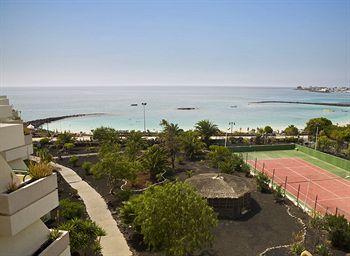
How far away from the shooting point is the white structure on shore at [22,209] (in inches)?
343

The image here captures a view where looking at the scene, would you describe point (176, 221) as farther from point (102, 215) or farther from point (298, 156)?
point (298, 156)

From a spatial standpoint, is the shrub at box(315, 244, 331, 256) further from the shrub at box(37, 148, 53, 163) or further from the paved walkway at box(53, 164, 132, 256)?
the shrub at box(37, 148, 53, 163)

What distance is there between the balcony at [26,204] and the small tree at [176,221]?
6617 millimetres

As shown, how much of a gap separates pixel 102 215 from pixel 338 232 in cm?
1683

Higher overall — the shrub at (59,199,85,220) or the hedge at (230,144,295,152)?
the shrub at (59,199,85,220)

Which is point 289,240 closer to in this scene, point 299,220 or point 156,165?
point 299,220

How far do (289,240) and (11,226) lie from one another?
1837cm

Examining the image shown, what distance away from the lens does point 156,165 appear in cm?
3416

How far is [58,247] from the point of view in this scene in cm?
1104

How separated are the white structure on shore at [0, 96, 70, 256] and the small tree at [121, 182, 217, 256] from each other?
5.66 metres

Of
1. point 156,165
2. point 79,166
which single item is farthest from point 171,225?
point 79,166

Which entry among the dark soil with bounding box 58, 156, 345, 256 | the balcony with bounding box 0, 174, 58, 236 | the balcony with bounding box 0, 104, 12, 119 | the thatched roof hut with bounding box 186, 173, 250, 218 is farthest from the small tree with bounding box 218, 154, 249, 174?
the balcony with bounding box 0, 174, 58, 236

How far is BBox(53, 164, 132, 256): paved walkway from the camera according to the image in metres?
20.2

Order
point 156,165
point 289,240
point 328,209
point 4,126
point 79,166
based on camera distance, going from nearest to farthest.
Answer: point 4,126 < point 289,240 < point 328,209 < point 156,165 < point 79,166
